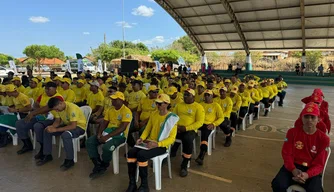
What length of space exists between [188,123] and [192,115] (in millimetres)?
144

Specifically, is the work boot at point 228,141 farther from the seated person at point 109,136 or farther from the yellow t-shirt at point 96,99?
the yellow t-shirt at point 96,99

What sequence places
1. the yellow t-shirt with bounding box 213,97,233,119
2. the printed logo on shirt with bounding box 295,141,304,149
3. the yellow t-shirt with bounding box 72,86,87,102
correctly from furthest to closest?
the yellow t-shirt with bounding box 72,86,87,102
the yellow t-shirt with bounding box 213,97,233,119
the printed logo on shirt with bounding box 295,141,304,149

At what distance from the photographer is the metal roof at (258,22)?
16609 millimetres

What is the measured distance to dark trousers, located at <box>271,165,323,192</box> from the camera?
228 centimetres

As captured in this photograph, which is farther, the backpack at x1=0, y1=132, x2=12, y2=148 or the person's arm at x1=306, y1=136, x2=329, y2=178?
the backpack at x1=0, y1=132, x2=12, y2=148

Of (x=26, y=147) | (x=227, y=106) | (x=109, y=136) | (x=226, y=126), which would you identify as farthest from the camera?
(x=227, y=106)

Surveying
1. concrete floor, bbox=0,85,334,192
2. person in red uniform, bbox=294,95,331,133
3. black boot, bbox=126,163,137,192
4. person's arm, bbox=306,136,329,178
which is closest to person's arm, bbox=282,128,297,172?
person's arm, bbox=306,136,329,178

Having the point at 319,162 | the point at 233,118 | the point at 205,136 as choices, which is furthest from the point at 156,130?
the point at 233,118

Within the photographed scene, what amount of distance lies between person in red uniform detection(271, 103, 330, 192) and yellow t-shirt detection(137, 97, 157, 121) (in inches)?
101

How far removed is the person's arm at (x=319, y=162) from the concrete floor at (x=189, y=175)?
0.88 meters

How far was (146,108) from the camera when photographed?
464 centimetres

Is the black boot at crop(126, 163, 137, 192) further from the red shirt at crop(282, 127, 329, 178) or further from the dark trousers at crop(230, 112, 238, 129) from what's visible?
the dark trousers at crop(230, 112, 238, 129)

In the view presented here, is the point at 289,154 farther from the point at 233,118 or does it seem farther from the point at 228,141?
the point at 233,118

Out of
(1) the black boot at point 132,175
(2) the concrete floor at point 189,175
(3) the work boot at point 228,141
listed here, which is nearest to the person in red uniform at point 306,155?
(2) the concrete floor at point 189,175
